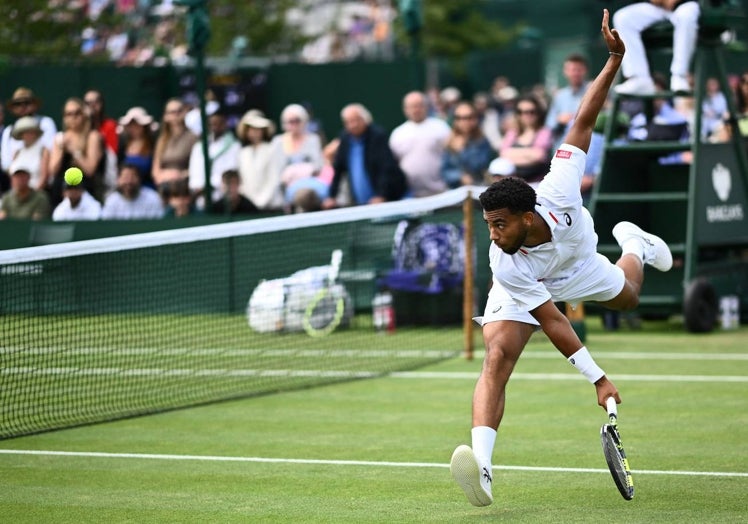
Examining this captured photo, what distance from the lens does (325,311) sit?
15.8m

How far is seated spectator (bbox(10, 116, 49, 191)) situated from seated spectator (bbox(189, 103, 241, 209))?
1.82 meters

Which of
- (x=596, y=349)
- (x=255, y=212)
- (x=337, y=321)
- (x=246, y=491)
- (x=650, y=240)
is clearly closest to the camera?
(x=246, y=491)

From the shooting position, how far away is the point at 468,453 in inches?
281

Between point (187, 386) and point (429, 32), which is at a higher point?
point (429, 32)

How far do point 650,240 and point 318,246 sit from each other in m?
7.75

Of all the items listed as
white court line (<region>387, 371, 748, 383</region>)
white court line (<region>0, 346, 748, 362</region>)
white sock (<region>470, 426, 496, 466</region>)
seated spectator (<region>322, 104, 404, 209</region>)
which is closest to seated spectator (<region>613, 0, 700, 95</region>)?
white court line (<region>0, 346, 748, 362</region>)

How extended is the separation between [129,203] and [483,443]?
11.3 m

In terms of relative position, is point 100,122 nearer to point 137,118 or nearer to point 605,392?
point 137,118

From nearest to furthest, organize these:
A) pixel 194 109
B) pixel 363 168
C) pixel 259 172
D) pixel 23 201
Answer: pixel 363 168, pixel 23 201, pixel 259 172, pixel 194 109

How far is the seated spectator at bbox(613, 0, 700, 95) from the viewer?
15031 millimetres

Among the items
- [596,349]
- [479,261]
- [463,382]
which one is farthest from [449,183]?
[463,382]

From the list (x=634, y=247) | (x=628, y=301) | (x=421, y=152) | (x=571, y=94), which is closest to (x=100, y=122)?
(x=421, y=152)

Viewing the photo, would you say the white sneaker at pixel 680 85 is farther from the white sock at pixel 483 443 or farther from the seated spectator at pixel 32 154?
the white sock at pixel 483 443

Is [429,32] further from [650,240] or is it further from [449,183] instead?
[650,240]
